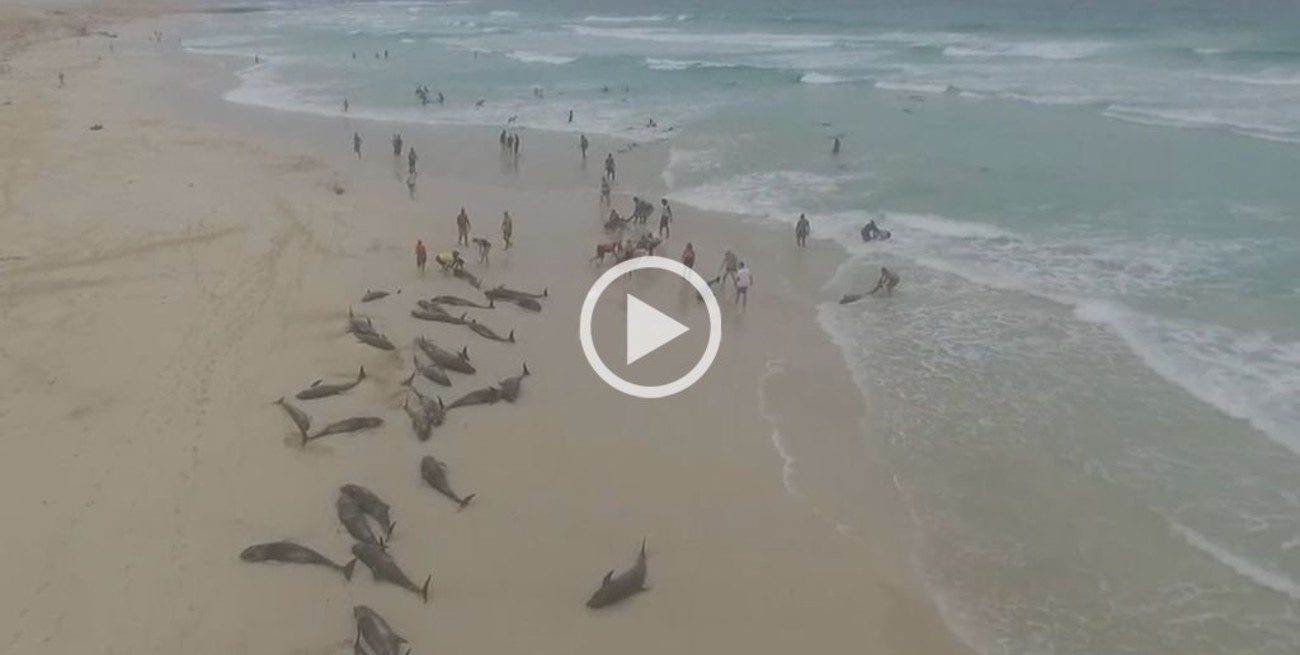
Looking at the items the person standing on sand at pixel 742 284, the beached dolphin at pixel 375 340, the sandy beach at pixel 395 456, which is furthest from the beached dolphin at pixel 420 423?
the person standing on sand at pixel 742 284

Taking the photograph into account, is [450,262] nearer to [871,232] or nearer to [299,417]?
[299,417]

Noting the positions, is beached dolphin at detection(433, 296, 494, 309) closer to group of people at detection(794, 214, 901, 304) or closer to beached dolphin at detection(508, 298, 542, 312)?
beached dolphin at detection(508, 298, 542, 312)

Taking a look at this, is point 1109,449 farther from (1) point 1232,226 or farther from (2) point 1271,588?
(1) point 1232,226

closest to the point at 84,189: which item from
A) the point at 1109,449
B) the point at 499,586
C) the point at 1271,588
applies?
the point at 499,586

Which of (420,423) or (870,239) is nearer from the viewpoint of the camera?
(420,423)

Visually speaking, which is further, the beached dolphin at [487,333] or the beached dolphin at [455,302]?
the beached dolphin at [455,302]

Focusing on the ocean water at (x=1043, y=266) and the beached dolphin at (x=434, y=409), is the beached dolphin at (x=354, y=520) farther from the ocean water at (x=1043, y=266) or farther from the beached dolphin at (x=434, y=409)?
the ocean water at (x=1043, y=266)

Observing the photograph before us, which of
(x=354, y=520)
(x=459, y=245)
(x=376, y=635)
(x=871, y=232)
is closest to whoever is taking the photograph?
(x=376, y=635)

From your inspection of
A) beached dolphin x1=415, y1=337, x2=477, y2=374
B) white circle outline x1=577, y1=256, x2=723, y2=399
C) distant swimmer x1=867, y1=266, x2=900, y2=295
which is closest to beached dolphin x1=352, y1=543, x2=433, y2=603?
beached dolphin x1=415, y1=337, x2=477, y2=374

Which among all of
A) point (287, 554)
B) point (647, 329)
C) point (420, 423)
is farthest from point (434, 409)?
point (647, 329)
